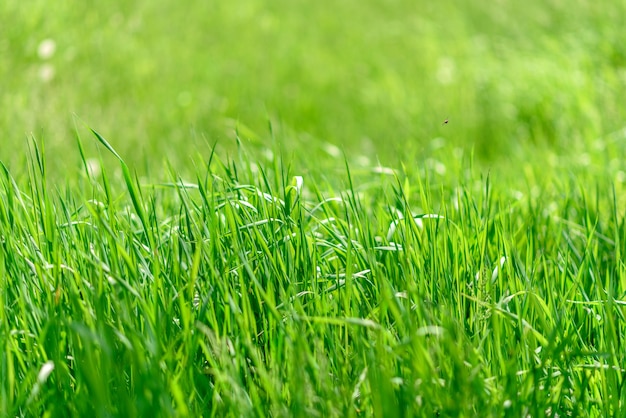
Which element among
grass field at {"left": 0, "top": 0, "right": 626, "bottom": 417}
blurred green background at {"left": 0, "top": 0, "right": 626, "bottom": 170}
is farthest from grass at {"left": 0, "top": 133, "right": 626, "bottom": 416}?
blurred green background at {"left": 0, "top": 0, "right": 626, "bottom": 170}

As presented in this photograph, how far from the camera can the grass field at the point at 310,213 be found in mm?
1341

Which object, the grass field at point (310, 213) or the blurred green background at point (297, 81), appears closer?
the grass field at point (310, 213)

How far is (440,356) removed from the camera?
1308 mm

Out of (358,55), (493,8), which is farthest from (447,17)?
(358,55)

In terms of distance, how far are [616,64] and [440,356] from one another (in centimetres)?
455

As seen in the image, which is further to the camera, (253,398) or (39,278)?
(39,278)

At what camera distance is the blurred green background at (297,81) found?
4.21m

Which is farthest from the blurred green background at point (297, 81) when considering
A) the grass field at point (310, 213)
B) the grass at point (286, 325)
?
the grass at point (286, 325)

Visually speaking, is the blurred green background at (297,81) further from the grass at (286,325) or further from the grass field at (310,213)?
the grass at (286,325)

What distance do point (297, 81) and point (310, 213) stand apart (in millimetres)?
4014

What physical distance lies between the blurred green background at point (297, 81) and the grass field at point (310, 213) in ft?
0.07

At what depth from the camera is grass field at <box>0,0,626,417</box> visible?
1341mm

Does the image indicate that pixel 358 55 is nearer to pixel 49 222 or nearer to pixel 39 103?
pixel 39 103

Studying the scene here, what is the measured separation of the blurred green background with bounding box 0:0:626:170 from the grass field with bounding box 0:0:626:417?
0.07 ft
